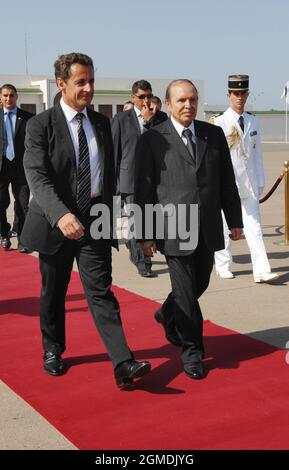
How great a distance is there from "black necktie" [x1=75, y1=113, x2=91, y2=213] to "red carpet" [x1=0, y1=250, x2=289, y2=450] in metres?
1.10

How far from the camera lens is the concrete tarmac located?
3.64 metres

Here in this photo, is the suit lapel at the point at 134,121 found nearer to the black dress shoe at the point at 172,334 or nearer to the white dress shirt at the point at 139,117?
the white dress shirt at the point at 139,117

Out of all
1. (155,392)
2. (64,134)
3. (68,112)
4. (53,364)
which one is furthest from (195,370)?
(68,112)

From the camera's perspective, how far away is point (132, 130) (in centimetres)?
744

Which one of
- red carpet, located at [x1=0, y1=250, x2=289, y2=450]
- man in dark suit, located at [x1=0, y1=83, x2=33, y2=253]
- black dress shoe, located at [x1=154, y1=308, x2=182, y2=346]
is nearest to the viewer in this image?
red carpet, located at [x1=0, y1=250, x2=289, y2=450]

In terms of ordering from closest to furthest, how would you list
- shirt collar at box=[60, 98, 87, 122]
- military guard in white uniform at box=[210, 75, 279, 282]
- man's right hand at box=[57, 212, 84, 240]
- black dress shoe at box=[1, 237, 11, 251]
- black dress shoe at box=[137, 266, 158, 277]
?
1. man's right hand at box=[57, 212, 84, 240]
2. shirt collar at box=[60, 98, 87, 122]
3. military guard in white uniform at box=[210, 75, 279, 282]
4. black dress shoe at box=[137, 266, 158, 277]
5. black dress shoe at box=[1, 237, 11, 251]

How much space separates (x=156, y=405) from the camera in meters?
4.01

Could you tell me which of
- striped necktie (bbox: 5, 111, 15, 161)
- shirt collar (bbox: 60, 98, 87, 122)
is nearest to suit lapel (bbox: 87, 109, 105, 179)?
shirt collar (bbox: 60, 98, 87, 122)

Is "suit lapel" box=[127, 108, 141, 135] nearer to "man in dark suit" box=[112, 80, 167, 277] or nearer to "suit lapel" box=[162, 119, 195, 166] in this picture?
"man in dark suit" box=[112, 80, 167, 277]

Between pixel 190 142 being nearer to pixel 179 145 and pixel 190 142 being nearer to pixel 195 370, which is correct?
pixel 179 145

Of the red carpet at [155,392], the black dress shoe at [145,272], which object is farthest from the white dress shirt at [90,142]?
the black dress shoe at [145,272]

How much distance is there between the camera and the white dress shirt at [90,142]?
4.24 meters

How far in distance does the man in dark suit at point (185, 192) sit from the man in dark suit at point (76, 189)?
0.94ft

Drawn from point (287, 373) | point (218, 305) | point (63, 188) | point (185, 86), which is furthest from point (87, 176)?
point (218, 305)
